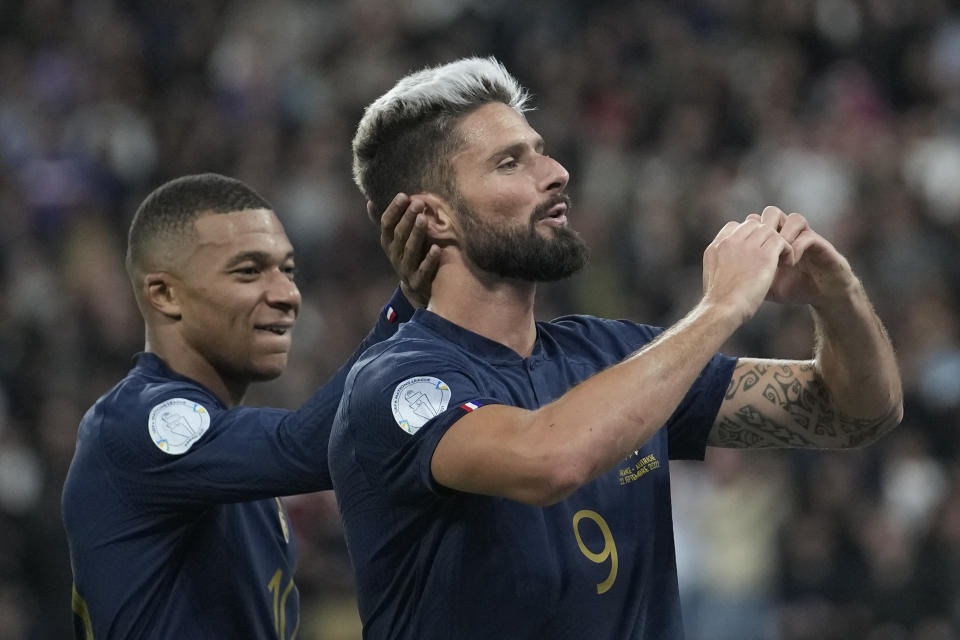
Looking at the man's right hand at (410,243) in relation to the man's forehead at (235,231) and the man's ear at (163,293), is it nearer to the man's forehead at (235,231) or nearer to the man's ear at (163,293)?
the man's forehead at (235,231)

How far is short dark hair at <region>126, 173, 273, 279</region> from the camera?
4.97m

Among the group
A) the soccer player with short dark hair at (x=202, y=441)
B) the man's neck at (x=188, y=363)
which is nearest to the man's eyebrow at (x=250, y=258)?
the soccer player with short dark hair at (x=202, y=441)

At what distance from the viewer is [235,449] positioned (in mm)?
4352

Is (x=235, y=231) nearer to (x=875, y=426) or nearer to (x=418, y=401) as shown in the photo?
(x=418, y=401)

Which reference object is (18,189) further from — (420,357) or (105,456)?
(420,357)

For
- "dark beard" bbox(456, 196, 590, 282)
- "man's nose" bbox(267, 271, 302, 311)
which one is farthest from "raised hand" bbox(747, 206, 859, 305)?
"man's nose" bbox(267, 271, 302, 311)

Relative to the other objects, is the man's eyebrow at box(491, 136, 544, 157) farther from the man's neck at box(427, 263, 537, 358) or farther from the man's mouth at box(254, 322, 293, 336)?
the man's mouth at box(254, 322, 293, 336)

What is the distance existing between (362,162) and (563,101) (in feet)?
30.1

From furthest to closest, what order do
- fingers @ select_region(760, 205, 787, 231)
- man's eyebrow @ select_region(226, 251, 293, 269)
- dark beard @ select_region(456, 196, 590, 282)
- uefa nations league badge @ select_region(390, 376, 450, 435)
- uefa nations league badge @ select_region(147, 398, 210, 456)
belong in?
man's eyebrow @ select_region(226, 251, 293, 269)
uefa nations league badge @ select_region(147, 398, 210, 456)
dark beard @ select_region(456, 196, 590, 282)
fingers @ select_region(760, 205, 787, 231)
uefa nations league badge @ select_region(390, 376, 450, 435)

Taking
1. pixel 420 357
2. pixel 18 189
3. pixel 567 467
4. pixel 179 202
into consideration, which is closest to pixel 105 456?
pixel 179 202

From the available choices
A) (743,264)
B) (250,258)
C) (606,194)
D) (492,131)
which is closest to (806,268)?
(743,264)

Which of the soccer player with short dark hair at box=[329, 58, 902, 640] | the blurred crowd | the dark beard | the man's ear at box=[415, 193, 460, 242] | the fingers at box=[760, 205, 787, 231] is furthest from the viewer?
the blurred crowd

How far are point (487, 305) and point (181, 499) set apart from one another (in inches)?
44.9

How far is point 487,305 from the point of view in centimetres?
401
